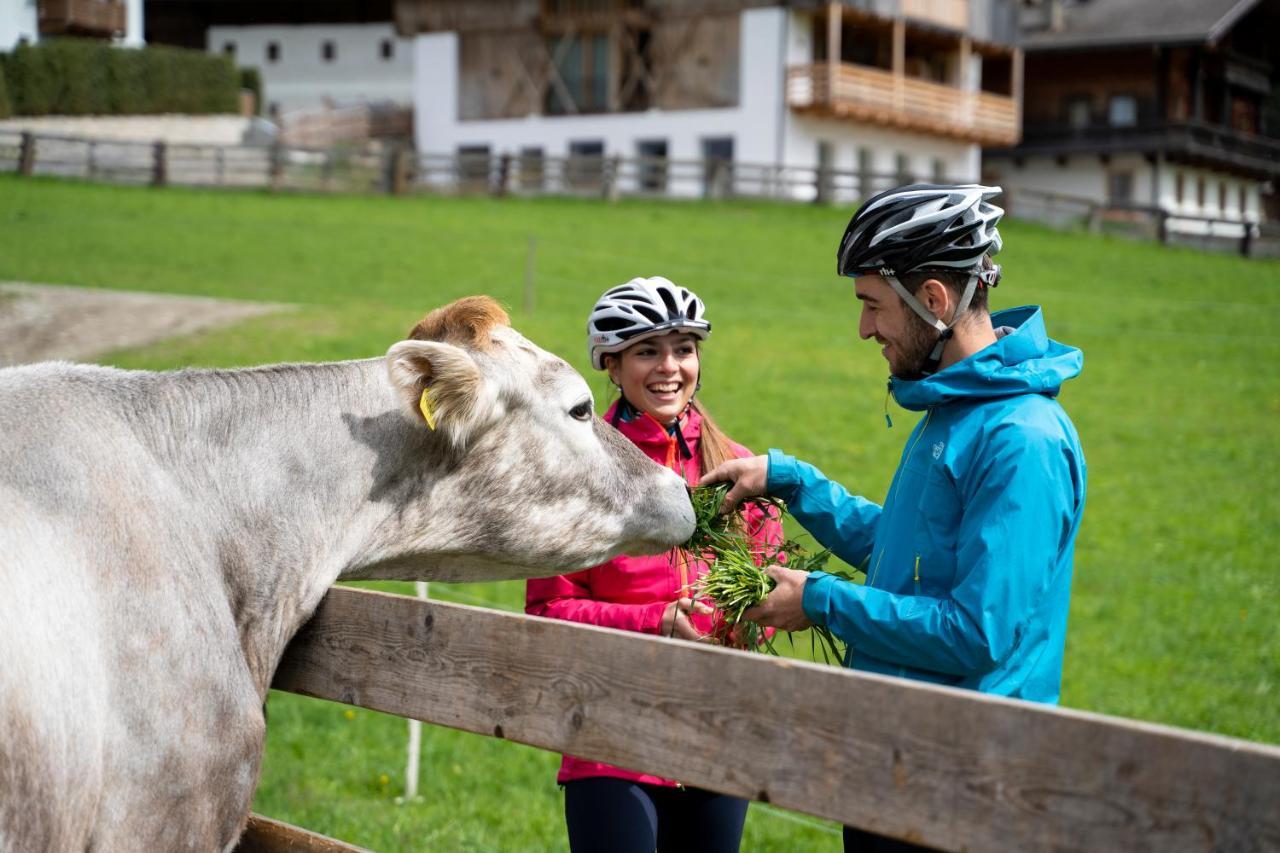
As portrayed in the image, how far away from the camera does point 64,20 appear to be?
129ft

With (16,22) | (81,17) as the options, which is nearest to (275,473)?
(16,22)

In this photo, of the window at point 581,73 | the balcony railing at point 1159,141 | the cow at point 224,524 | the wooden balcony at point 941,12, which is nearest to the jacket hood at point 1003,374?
the cow at point 224,524

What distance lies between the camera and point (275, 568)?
3125 mm

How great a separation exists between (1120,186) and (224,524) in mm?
51683

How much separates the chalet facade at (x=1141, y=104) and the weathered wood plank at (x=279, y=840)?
156ft

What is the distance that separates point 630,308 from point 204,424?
1327mm

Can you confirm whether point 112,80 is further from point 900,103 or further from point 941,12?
point 941,12

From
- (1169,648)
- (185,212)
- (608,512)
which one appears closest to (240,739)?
(608,512)

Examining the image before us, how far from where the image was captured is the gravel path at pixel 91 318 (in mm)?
14984

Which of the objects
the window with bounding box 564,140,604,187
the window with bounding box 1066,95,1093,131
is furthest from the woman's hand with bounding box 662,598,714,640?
the window with bounding box 1066,95,1093,131

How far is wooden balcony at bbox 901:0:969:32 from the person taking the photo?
4322 centimetres

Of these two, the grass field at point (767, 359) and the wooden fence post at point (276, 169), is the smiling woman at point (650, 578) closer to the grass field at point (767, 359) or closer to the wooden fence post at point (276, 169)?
the grass field at point (767, 359)

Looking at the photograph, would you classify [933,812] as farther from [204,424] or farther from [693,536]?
[204,424]

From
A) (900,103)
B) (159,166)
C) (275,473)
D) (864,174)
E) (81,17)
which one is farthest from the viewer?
(900,103)
